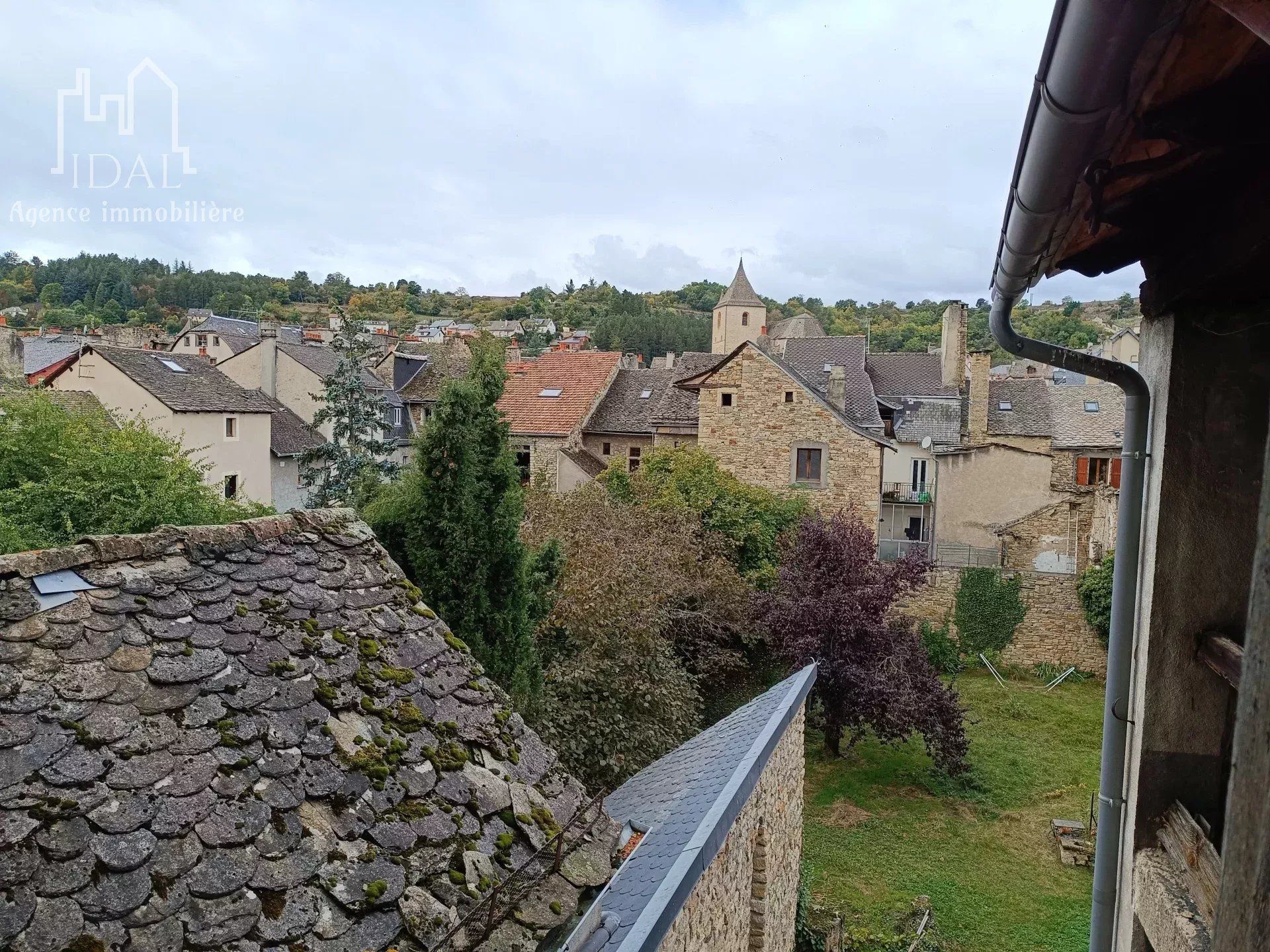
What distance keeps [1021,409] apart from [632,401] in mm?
12953

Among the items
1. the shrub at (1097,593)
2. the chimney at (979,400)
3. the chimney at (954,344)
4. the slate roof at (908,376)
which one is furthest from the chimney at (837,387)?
the chimney at (954,344)

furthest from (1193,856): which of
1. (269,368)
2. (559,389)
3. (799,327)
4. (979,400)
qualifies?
(799,327)

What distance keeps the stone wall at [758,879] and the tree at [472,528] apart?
9.70 ft

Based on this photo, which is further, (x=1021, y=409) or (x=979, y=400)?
(x=1021, y=409)

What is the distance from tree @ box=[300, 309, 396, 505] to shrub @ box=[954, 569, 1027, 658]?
609 inches

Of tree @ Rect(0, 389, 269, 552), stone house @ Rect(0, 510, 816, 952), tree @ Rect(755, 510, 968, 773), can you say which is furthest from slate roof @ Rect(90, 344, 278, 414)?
stone house @ Rect(0, 510, 816, 952)

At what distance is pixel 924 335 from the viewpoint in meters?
65.5

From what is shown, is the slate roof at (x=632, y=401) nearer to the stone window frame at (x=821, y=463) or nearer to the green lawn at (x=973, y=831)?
the stone window frame at (x=821, y=463)

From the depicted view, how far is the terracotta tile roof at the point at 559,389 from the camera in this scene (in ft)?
91.5

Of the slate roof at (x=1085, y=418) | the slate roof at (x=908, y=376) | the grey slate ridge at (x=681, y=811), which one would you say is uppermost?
the slate roof at (x=908, y=376)

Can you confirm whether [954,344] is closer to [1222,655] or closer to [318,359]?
[318,359]

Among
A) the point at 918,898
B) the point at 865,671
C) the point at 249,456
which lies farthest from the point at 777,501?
the point at 249,456

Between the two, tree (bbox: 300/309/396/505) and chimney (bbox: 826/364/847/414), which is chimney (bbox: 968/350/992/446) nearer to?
chimney (bbox: 826/364/847/414)

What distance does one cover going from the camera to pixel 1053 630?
66.0 ft
